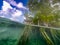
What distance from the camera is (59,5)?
1.58 meters

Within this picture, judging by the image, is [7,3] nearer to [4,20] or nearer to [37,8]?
[4,20]

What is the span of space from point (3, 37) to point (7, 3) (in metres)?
0.29

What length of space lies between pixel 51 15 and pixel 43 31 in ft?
0.51

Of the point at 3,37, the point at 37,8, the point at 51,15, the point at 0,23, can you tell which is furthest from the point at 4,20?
the point at 51,15

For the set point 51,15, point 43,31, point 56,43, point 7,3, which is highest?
point 7,3

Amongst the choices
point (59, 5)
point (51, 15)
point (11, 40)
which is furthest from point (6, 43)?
point (59, 5)

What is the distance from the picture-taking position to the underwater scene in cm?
155

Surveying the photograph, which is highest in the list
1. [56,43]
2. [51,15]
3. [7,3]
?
[7,3]

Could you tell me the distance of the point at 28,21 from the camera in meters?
1.56

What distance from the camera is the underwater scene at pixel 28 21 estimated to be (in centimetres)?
155

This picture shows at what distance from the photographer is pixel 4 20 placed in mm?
1548

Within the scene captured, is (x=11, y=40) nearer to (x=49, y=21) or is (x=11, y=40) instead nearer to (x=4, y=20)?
(x=4, y=20)

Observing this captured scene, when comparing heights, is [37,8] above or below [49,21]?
above

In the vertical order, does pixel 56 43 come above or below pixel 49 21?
below
